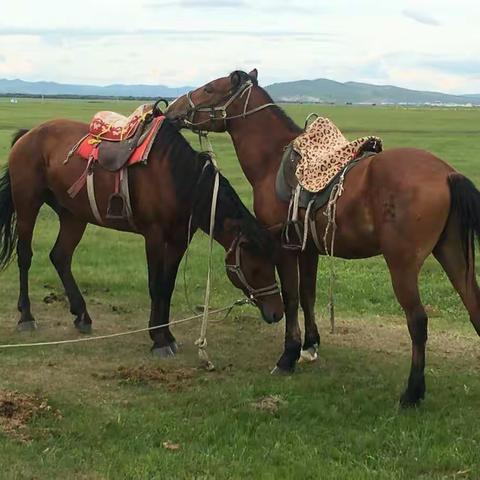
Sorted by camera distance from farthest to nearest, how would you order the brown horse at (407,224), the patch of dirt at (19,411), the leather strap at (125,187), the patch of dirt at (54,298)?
1. the patch of dirt at (54,298)
2. the leather strap at (125,187)
3. the brown horse at (407,224)
4. the patch of dirt at (19,411)

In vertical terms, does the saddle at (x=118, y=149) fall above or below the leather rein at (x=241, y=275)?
above

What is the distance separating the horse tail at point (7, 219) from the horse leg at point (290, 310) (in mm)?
3305

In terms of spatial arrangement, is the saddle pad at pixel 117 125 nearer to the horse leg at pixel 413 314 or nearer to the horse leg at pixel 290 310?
the horse leg at pixel 290 310

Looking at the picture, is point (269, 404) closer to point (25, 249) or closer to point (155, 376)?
point (155, 376)

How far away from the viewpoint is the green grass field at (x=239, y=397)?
433 centimetres

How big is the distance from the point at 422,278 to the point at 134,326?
4.38 metres

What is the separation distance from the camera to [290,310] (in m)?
6.30

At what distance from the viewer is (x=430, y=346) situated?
7.05 m

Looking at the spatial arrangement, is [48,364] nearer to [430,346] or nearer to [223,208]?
[223,208]

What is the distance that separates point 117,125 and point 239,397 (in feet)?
10.2

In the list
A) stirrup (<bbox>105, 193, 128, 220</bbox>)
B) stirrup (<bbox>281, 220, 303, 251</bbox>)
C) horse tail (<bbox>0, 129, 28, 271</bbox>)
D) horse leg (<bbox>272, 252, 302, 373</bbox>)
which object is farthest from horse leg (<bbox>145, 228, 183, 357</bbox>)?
horse tail (<bbox>0, 129, 28, 271</bbox>)

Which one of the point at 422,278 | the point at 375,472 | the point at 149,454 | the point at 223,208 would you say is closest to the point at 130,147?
the point at 223,208

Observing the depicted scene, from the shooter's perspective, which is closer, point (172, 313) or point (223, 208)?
point (223, 208)

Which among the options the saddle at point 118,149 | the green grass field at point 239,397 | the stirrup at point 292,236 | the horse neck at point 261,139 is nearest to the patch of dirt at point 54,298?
the green grass field at point 239,397
